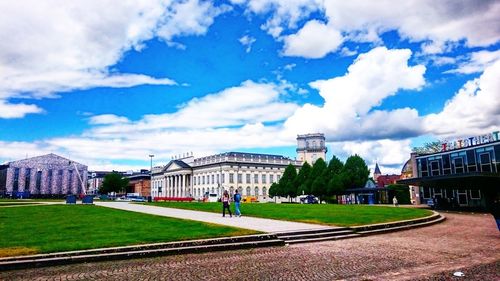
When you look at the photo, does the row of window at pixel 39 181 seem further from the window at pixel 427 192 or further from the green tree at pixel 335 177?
the window at pixel 427 192

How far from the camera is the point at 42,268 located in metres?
11.0

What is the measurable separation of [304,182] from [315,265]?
76.0m

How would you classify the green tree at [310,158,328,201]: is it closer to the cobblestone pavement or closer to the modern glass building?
the modern glass building

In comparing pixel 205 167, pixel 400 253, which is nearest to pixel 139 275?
pixel 400 253

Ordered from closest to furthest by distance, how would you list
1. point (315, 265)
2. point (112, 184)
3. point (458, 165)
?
point (315, 265), point (458, 165), point (112, 184)

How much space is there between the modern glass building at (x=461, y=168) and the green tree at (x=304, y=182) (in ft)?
99.2

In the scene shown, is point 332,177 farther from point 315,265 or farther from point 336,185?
point 315,265

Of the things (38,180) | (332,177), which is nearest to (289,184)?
(332,177)

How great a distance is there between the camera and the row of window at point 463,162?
140 feet

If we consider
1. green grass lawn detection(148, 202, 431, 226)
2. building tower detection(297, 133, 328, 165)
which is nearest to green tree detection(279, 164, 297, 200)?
building tower detection(297, 133, 328, 165)

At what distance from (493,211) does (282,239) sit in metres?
8.37

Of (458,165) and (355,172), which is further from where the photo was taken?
(355,172)

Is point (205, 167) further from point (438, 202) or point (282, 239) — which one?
point (282, 239)

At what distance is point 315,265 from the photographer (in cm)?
1098
